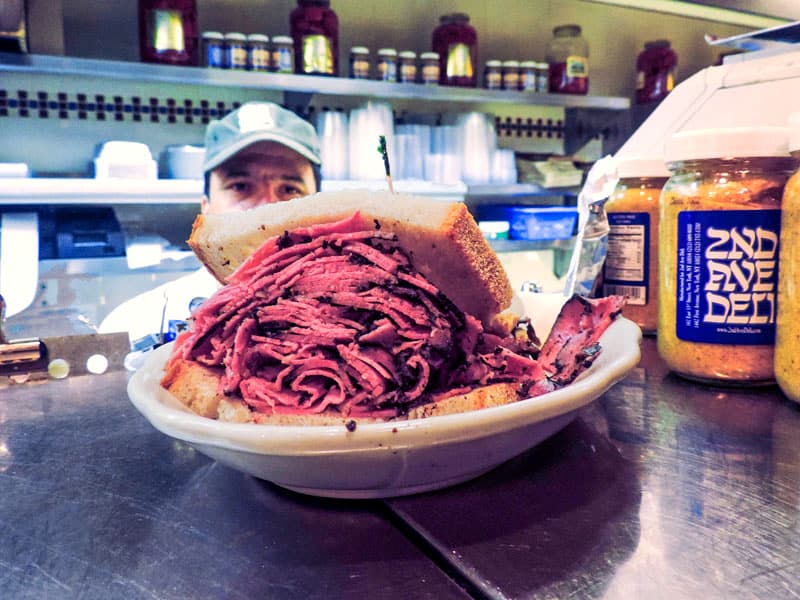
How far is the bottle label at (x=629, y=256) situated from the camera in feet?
3.15

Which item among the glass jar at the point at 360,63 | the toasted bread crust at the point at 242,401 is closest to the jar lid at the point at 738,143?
the toasted bread crust at the point at 242,401

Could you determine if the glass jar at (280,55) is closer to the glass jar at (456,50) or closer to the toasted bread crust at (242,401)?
the glass jar at (456,50)

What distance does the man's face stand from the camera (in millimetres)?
2180

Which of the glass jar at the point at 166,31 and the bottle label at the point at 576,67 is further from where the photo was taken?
the bottle label at the point at 576,67

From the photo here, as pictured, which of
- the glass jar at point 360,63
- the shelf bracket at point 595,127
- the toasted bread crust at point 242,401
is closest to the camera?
the toasted bread crust at point 242,401

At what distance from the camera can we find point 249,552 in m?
0.41

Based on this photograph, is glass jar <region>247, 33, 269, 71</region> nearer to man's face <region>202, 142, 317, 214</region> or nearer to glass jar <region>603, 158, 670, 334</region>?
man's face <region>202, 142, 317, 214</region>

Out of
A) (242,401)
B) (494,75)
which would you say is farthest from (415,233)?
(494,75)

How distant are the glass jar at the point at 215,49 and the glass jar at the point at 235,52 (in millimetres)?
15

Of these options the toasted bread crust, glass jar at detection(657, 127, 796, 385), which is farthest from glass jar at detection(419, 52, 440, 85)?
the toasted bread crust

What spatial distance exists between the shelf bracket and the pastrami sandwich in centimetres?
299

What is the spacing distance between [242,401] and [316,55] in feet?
7.42

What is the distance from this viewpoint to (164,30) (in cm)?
230

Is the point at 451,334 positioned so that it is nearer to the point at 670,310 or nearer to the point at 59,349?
the point at 670,310
